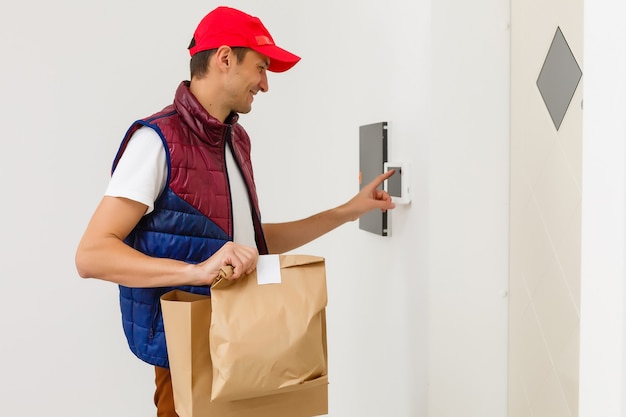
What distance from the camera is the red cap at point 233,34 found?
4.94 ft

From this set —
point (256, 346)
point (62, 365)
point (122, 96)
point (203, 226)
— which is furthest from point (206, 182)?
point (62, 365)

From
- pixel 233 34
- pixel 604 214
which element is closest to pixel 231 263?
pixel 233 34

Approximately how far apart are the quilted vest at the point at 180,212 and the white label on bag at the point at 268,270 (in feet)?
0.58

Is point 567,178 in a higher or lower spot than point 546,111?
lower

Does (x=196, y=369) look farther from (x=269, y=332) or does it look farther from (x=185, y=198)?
(x=185, y=198)

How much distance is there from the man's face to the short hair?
10 mm

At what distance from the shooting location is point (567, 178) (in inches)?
50.4

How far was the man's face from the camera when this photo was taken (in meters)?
1.53

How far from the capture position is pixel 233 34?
1506 mm

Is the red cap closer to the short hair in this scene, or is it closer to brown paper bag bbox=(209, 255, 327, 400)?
the short hair

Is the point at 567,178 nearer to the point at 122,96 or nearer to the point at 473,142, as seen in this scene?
the point at 473,142

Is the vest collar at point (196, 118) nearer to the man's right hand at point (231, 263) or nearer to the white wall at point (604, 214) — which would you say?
the man's right hand at point (231, 263)

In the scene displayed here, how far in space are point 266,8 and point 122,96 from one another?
716mm

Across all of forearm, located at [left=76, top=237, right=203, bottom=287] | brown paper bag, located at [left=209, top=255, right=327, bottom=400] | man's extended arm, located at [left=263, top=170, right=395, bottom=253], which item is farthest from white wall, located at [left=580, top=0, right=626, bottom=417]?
man's extended arm, located at [left=263, top=170, right=395, bottom=253]
